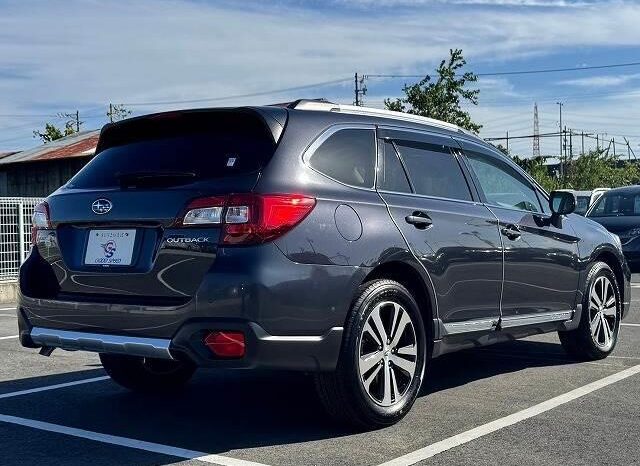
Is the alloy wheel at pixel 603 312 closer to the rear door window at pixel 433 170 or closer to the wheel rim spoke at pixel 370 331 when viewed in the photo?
the rear door window at pixel 433 170

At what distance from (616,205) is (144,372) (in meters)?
12.9

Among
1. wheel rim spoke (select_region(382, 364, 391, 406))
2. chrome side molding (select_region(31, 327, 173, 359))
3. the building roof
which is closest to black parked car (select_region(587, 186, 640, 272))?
wheel rim spoke (select_region(382, 364, 391, 406))

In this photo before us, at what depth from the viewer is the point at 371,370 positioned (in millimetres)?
4867

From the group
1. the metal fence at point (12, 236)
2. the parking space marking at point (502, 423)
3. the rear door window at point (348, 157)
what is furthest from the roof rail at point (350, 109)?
the metal fence at point (12, 236)

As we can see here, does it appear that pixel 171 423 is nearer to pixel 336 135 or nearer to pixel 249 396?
pixel 249 396

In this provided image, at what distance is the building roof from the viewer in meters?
28.5

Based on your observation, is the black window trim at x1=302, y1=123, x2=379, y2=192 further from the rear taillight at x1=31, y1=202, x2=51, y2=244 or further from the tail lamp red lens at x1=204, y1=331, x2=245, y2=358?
the rear taillight at x1=31, y1=202, x2=51, y2=244

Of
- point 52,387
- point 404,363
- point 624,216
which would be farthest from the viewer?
point 624,216

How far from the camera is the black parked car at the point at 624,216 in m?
15.9

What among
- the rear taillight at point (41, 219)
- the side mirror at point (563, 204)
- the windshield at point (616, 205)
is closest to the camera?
the rear taillight at point (41, 219)

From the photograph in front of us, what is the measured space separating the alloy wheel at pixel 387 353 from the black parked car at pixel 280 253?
11 mm

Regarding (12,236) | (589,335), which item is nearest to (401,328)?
(589,335)

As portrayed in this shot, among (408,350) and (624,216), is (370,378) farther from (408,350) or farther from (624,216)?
(624,216)

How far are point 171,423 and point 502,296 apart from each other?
7.56 ft
